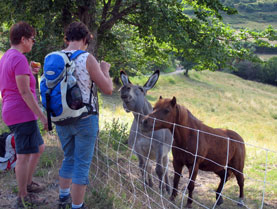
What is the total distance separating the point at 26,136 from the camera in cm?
322

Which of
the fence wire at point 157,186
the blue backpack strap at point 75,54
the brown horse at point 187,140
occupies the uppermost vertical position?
the blue backpack strap at point 75,54

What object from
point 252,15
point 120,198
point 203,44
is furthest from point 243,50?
point 252,15

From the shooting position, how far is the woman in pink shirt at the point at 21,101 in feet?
9.75

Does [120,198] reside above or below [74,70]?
below

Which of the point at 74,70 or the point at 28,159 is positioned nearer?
the point at 74,70

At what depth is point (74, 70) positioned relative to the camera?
2725mm

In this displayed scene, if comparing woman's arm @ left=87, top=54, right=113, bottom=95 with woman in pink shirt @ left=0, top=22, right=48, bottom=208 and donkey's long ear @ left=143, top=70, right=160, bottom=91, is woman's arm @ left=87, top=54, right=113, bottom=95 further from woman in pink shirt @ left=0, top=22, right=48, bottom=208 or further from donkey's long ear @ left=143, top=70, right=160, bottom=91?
donkey's long ear @ left=143, top=70, right=160, bottom=91

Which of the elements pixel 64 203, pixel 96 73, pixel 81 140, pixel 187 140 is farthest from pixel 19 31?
pixel 187 140

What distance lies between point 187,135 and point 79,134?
1.59 m

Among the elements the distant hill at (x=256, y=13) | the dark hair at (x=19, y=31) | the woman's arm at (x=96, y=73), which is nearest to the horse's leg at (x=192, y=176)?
the woman's arm at (x=96, y=73)

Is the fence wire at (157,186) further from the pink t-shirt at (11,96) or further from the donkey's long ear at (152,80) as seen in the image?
the pink t-shirt at (11,96)

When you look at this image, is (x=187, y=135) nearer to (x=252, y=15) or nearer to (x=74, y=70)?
(x=74, y=70)

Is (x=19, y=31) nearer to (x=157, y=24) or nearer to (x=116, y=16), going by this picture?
(x=157, y=24)

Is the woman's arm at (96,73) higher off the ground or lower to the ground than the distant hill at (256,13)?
lower
